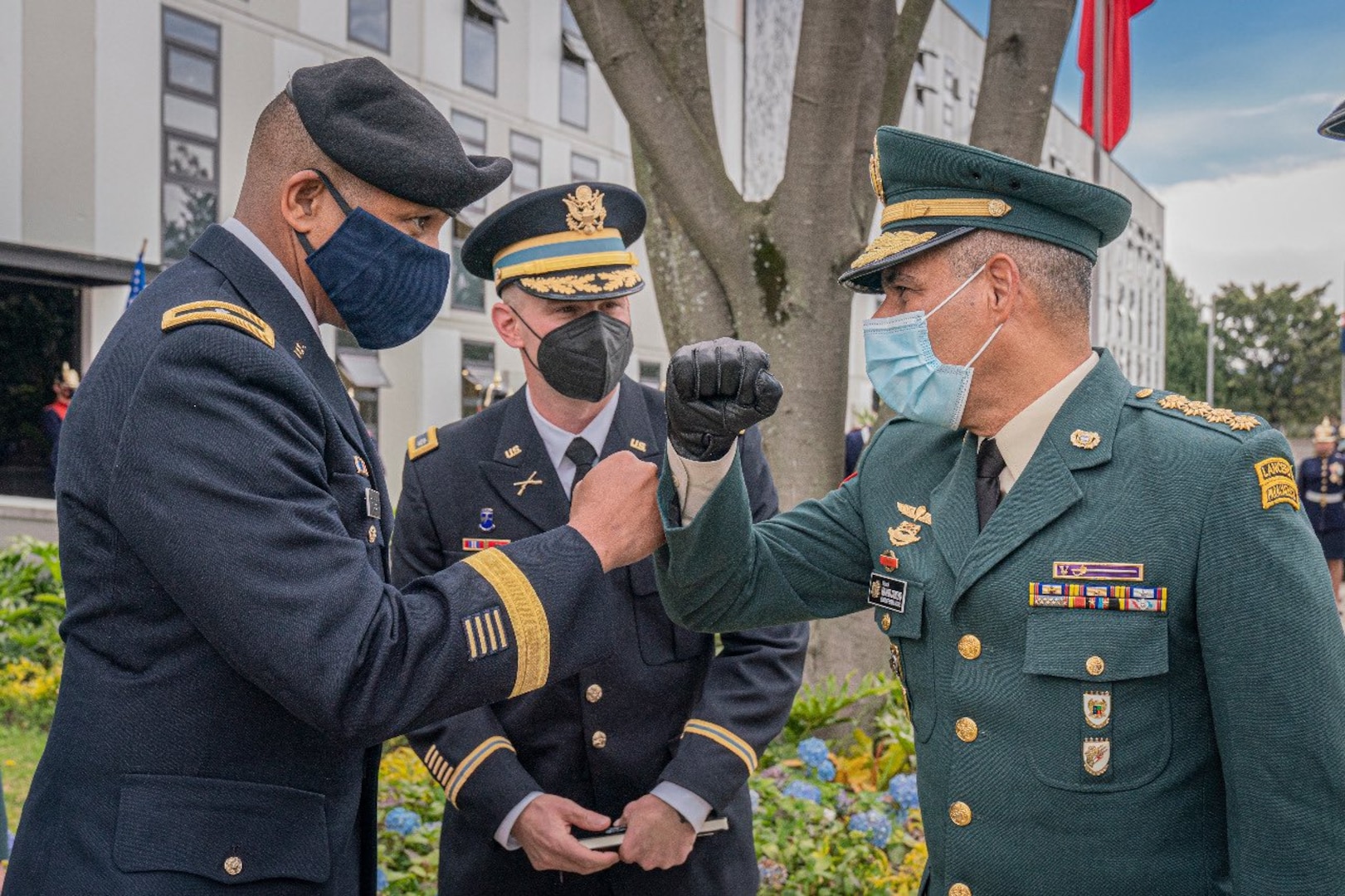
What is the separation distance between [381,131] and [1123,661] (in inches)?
59.6

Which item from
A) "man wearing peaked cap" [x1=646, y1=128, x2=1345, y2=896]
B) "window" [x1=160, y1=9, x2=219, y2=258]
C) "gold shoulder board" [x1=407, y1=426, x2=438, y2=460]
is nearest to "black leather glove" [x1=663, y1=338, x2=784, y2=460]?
"man wearing peaked cap" [x1=646, y1=128, x2=1345, y2=896]

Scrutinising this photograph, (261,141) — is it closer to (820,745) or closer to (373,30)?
(820,745)

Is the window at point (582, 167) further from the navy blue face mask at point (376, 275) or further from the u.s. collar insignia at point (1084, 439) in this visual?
the u.s. collar insignia at point (1084, 439)

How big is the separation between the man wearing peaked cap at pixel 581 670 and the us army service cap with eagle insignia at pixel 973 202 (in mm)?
859

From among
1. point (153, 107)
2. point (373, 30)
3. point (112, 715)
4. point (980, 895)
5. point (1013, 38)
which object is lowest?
point (980, 895)

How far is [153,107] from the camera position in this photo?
14.0m

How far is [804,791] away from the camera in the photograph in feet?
13.1

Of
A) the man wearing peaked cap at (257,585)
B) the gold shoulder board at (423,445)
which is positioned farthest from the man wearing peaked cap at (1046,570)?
the gold shoulder board at (423,445)

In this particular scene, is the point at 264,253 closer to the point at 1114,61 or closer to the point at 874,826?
the point at 874,826

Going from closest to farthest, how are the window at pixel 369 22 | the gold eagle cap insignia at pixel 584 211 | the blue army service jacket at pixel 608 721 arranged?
the blue army service jacket at pixel 608 721 → the gold eagle cap insignia at pixel 584 211 → the window at pixel 369 22

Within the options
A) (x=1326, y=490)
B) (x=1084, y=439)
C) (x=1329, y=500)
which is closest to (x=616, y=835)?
(x=1084, y=439)

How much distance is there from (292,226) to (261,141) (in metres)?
0.15

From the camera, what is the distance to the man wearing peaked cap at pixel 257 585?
1.73m

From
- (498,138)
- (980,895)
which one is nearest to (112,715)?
(980,895)
